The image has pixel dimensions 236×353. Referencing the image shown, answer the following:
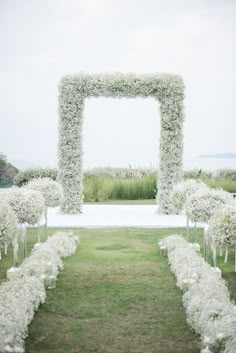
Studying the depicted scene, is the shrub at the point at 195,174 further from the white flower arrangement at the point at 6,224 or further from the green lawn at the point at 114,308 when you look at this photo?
the white flower arrangement at the point at 6,224

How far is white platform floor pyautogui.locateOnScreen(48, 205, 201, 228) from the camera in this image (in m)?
12.0

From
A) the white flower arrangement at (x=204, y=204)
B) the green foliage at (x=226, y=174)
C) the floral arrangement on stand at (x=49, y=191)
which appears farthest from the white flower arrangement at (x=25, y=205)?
the green foliage at (x=226, y=174)

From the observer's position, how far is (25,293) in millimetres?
5504

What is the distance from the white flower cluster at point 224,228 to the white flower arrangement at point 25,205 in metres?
2.71

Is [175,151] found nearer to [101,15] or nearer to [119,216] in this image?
[119,216]

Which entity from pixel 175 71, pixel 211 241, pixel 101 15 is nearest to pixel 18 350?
pixel 211 241

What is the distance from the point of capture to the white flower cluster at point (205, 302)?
4.12 m

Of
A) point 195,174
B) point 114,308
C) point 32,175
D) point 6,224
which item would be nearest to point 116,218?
point 6,224

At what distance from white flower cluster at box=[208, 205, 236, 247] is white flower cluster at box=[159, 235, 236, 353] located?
390 mm

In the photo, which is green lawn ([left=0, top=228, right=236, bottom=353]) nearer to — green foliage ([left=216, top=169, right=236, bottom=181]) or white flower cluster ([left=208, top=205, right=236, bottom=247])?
white flower cluster ([left=208, top=205, right=236, bottom=247])

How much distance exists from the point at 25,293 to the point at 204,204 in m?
3.70

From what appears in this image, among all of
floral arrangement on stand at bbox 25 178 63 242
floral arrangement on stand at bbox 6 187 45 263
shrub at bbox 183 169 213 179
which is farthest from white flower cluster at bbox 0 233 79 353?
shrub at bbox 183 169 213 179

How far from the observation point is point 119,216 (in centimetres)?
1327

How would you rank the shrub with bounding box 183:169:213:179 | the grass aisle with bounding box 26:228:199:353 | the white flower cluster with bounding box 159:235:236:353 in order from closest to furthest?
the white flower cluster with bounding box 159:235:236:353 → the grass aisle with bounding box 26:228:199:353 → the shrub with bounding box 183:169:213:179
